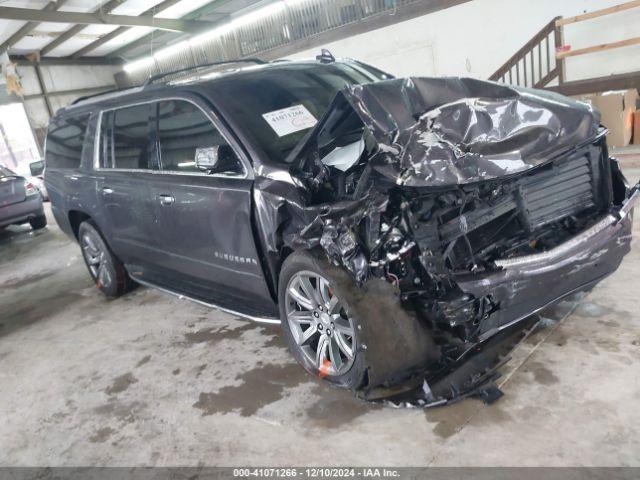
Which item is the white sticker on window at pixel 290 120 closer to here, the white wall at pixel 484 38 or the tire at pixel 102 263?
the tire at pixel 102 263

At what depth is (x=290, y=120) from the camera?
2.86 metres

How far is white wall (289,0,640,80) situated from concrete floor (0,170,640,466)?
216 inches

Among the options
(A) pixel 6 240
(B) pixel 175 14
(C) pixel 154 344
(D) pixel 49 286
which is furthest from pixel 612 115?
(B) pixel 175 14

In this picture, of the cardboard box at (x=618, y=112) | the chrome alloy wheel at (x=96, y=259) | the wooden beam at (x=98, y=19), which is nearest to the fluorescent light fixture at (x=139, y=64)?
the wooden beam at (x=98, y=19)

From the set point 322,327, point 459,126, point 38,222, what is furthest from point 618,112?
point 38,222

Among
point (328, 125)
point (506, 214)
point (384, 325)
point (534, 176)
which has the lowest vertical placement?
point (384, 325)

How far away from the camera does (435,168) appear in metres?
2.01

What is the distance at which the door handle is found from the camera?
3.13 m

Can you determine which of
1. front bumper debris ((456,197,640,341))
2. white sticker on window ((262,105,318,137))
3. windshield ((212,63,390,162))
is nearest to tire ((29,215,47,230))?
windshield ((212,63,390,162))

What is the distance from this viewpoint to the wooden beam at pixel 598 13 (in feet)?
23.8

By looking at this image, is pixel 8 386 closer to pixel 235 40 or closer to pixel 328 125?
pixel 328 125

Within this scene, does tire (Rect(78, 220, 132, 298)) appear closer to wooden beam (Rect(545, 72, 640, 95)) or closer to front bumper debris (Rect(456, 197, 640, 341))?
front bumper debris (Rect(456, 197, 640, 341))

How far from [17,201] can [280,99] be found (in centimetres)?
680

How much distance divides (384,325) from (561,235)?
957mm
